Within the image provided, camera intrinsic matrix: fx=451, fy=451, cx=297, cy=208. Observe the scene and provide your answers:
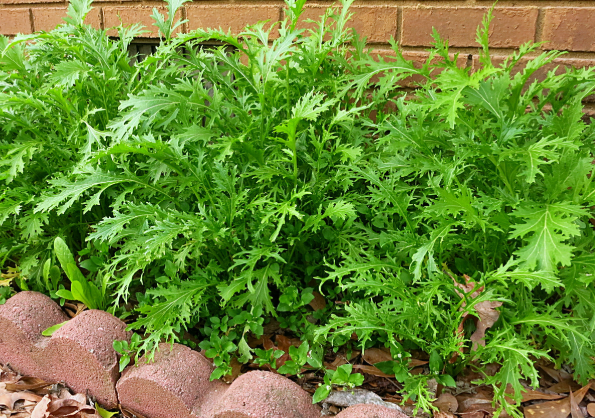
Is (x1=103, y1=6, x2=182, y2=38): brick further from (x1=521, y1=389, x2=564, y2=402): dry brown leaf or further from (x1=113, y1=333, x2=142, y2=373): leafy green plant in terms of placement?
(x1=521, y1=389, x2=564, y2=402): dry brown leaf

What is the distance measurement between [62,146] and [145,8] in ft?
4.94

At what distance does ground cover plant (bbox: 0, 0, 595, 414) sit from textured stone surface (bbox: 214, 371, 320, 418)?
8cm

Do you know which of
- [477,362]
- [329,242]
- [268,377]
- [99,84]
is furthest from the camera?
[99,84]

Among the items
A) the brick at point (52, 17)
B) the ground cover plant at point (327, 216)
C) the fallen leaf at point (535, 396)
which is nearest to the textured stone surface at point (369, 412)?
the ground cover plant at point (327, 216)

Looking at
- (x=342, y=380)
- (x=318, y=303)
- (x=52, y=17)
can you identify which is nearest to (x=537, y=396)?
(x=342, y=380)

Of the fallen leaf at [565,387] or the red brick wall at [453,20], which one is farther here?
the red brick wall at [453,20]

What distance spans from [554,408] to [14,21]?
4750 mm

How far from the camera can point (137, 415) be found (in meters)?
1.72

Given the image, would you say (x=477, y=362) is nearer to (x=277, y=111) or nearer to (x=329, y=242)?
(x=329, y=242)

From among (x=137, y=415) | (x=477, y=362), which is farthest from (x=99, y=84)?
(x=477, y=362)

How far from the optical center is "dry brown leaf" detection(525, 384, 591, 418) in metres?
1.53

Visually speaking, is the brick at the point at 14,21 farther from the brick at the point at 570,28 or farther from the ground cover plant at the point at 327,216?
the brick at the point at 570,28

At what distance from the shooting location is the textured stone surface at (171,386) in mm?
1572

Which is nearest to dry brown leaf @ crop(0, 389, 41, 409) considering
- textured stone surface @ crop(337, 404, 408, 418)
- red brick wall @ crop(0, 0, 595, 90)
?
textured stone surface @ crop(337, 404, 408, 418)
